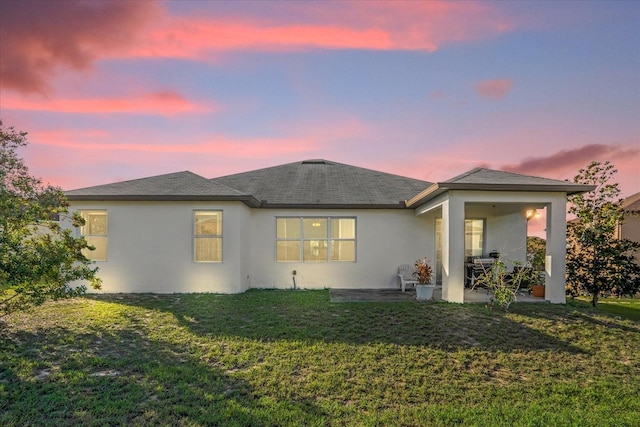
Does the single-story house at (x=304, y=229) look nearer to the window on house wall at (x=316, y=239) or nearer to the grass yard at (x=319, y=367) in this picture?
the window on house wall at (x=316, y=239)

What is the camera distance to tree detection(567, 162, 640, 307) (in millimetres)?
9492

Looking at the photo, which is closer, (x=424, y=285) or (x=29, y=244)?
(x=29, y=244)

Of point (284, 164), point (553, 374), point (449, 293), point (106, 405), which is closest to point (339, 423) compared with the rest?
point (106, 405)

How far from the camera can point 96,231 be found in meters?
10.8

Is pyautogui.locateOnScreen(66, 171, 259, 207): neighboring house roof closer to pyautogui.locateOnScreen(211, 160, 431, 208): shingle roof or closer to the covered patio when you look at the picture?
pyautogui.locateOnScreen(211, 160, 431, 208): shingle roof

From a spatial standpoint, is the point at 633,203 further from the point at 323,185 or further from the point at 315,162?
the point at 315,162

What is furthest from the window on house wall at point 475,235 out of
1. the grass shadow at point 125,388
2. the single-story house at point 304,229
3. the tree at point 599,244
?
the grass shadow at point 125,388

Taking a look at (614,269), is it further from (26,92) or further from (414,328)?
(26,92)

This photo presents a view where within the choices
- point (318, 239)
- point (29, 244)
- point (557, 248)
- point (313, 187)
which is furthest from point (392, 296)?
point (29, 244)

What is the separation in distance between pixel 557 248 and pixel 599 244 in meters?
1.47

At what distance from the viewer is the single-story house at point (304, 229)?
923 centimetres

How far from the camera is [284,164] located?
53.8 feet

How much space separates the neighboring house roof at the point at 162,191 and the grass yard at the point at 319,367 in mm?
3320

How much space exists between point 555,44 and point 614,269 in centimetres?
654
